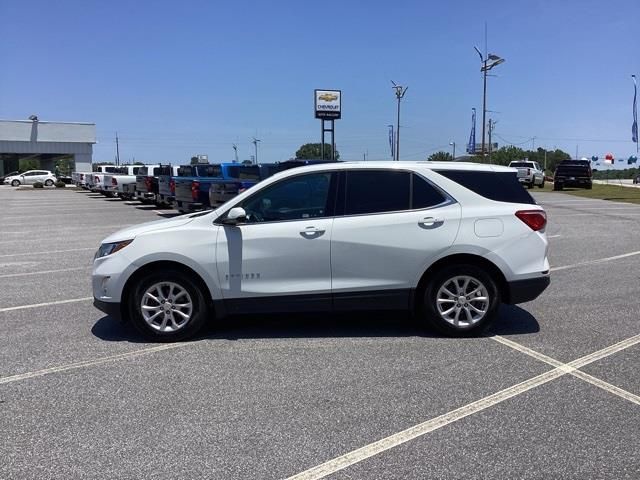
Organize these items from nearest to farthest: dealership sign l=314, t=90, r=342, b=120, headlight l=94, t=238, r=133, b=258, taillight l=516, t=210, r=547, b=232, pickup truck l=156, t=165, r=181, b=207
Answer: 1. headlight l=94, t=238, r=133, b=258
2. taillight l=516, t=210, r=547, b=232
3. pickup truck l=156, t=165, r=181, b=207
4. dealership sign l=314, t=90, r=342, b=120

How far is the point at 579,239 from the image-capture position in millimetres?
13086

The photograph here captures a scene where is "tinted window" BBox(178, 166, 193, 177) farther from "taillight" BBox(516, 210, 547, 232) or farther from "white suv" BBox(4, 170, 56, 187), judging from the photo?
"white suv" BBox(4, 170, 56, 187)

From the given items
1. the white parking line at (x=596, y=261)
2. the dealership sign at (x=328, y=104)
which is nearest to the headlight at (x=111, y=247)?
the white parking line at (x=596, y=261)

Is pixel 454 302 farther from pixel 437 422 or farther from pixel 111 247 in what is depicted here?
pixel 111 247

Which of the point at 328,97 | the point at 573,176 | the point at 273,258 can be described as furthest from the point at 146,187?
the point at 328,97

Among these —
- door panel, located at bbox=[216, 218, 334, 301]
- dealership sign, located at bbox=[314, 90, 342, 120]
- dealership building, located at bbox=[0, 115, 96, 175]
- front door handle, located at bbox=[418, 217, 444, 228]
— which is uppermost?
dealership sign, located at bbox=[314, 90, 342, 120]

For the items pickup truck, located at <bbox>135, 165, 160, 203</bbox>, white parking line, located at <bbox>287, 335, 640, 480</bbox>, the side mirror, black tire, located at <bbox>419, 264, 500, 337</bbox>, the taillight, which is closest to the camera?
white parking line, located at <bbox>287, 335, 640, 480</bbox>

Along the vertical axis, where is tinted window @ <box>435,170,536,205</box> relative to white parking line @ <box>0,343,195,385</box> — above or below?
above

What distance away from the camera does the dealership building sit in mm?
54438

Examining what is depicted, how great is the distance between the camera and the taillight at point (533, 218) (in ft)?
Answer: 19.0

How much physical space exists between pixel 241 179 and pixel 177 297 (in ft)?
38.7

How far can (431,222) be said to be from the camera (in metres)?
5.67

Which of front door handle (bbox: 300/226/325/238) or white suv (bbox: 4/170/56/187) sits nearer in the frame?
front door handle (bbox: 300/226/325/238)

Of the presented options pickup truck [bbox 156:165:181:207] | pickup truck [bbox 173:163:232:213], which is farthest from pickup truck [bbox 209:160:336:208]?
pickup truck [bbox 156:165:181:207]
